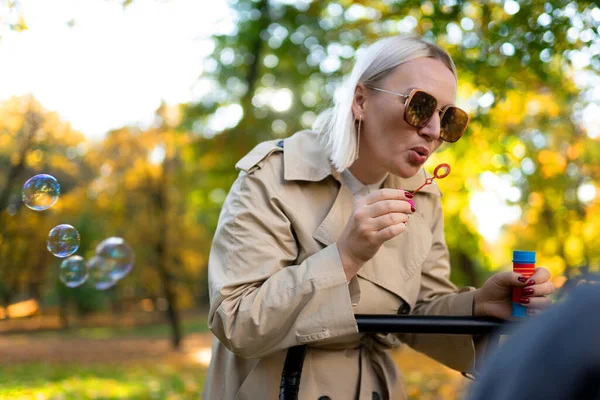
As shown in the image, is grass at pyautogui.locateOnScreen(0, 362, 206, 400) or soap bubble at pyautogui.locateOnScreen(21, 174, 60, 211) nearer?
soap bubble at pyautogui.locateOnScreen(21, 174, 60, 211)

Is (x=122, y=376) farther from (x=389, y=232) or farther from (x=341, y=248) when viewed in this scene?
(x=389, y=232)

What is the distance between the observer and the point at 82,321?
84.7 ft

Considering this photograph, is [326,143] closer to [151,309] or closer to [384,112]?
[384,112]

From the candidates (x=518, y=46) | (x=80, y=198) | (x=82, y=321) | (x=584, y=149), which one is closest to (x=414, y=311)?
(x=518, y=46)

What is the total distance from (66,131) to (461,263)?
857 centimetres

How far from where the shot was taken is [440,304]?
2.38 meters

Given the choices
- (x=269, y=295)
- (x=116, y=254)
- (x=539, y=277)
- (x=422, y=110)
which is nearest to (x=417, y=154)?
(x=422, y=110)

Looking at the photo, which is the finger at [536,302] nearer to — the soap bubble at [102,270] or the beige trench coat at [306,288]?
the beige trench coat at [306,288]

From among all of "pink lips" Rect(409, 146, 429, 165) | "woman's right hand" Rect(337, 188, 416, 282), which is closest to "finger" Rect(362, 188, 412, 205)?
"woman's right hand" Rect(337, 188, 416, 282)

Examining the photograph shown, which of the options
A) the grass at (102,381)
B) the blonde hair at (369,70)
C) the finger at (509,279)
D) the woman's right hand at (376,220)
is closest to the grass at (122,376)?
the grass at (102,381)

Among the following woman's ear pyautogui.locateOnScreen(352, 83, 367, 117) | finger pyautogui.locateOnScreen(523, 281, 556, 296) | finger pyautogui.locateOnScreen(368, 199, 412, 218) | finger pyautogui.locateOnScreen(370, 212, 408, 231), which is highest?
woman's ear pyautogui.locateOnScreen(352, 83, 367, 117)

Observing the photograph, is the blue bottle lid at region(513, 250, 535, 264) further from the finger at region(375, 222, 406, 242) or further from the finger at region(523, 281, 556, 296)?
the finger at region(375, 222, 406, 242)

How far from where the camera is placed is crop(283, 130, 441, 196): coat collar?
2176 millimetres

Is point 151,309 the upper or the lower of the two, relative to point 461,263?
lower
